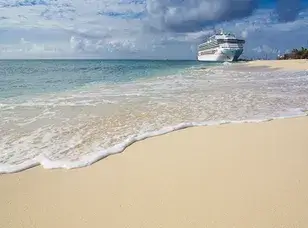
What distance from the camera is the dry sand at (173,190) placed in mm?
2684

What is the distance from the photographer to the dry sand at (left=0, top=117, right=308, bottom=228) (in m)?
2.68

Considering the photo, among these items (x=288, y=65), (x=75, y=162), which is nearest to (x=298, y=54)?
(x=288, y=65)

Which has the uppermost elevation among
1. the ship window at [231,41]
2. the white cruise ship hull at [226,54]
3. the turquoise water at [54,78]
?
the ship window at [231,41]

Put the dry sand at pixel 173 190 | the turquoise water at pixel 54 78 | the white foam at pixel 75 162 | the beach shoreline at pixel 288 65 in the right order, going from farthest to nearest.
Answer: the beach shoreline at pixel 288 65, the turquoise water at pixel 54 78, the white foam at pixel 75 162, the dry sand at pixel 173 190

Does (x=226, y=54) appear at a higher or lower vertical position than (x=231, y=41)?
lower

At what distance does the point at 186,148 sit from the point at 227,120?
2.32 meters

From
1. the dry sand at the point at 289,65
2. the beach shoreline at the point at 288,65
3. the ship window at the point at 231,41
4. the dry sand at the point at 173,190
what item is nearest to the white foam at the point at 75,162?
the dry sand at the point at 173,190

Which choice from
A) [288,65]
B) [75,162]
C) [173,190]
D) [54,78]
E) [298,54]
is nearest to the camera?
[173,190]

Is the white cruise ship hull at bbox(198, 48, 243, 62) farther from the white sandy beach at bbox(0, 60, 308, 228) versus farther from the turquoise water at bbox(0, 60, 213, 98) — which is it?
the white sandy beach at bbox(0, 60, 308, 228)

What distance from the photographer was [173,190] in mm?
3201

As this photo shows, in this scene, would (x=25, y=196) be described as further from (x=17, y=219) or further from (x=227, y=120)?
(x=227, y=120)

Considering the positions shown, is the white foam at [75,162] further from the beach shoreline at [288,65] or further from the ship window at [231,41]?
the ship window at [231,41]

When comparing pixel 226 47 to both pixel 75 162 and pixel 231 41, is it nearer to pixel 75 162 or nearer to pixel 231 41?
pixel 231 41

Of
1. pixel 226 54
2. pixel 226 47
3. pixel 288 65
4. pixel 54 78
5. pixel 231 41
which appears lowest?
pixel 54 78
